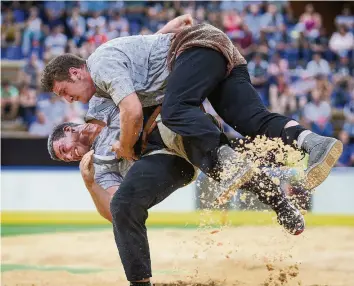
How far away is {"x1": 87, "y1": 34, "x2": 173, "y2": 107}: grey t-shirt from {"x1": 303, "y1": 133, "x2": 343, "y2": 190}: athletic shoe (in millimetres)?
1008

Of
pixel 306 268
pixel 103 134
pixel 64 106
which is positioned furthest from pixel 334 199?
pixel 103 134

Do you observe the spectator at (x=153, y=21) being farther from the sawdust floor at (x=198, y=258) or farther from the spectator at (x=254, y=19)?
the sawdust floor at (x=198, y=258)

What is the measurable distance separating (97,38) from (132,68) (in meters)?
7.75

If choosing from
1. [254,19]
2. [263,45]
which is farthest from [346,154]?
[254,19]

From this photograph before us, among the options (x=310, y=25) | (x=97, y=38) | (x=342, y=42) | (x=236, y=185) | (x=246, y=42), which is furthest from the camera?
(x=310, y=25)

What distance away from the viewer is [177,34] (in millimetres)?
4133

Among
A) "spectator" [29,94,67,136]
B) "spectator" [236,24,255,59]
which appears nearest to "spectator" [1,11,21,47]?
"spectator" [29,94,67,136]

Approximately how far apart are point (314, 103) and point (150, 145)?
21.9 ft

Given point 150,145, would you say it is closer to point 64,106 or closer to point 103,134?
point 103,134

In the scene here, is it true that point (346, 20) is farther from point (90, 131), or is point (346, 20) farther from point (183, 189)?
point (90, 131)

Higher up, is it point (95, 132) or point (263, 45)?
point (95, 132)

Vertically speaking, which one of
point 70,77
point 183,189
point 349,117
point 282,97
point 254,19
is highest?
point 70,77

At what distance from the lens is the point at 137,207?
158 inches

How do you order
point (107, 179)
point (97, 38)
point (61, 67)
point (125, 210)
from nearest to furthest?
point (125, 210) < point (61, 67) < point (107, 179) < point (97, 38)
